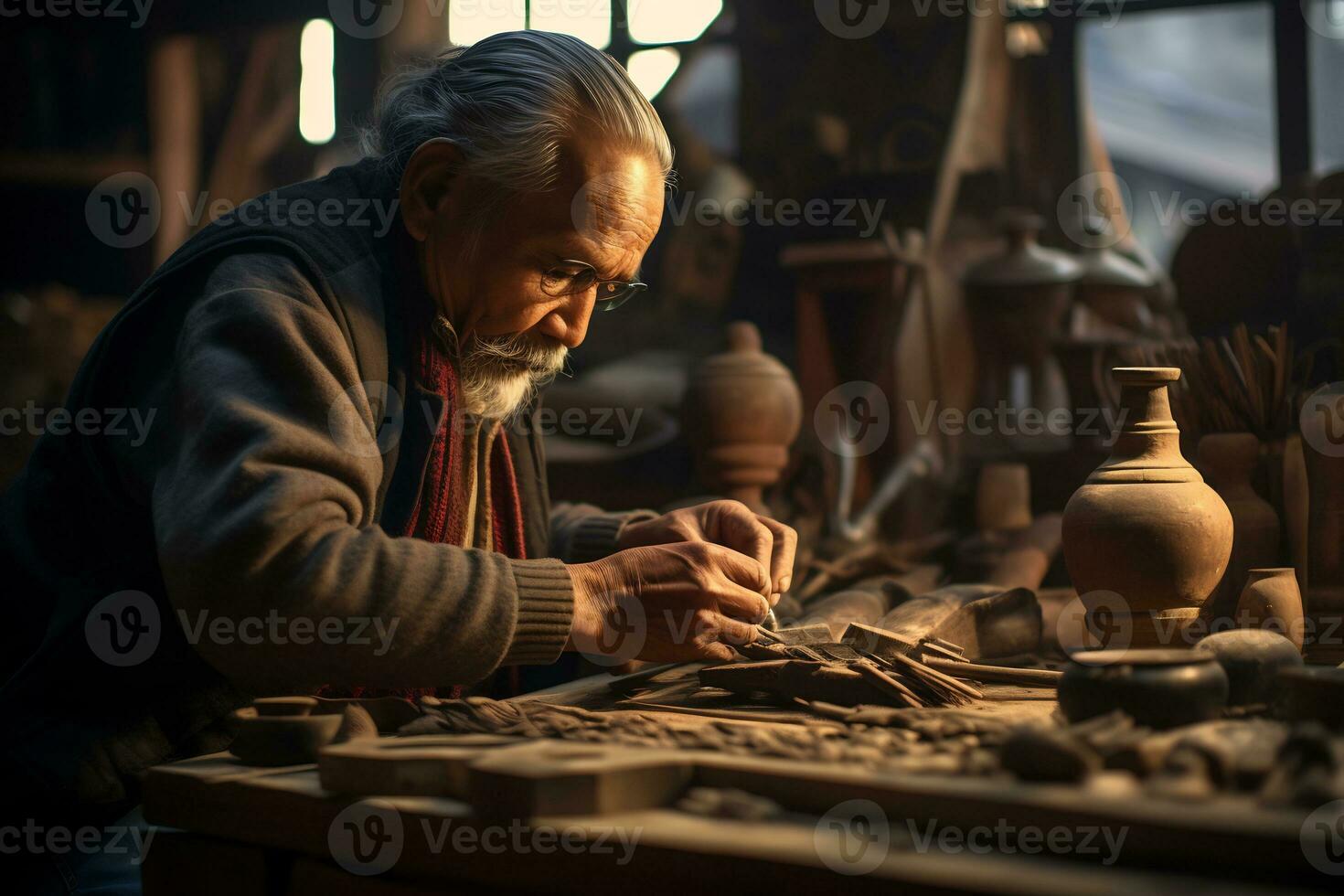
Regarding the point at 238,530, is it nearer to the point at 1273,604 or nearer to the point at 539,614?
the point at 539,614

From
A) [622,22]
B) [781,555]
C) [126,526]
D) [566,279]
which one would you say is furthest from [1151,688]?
[622,22]

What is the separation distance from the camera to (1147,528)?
6.35ft

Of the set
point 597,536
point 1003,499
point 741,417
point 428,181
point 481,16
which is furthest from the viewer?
point 481,16

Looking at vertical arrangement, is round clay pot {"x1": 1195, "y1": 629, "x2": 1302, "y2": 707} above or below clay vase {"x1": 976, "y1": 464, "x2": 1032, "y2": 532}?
above

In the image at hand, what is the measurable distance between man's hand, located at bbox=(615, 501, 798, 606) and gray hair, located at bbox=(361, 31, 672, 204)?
64 cm

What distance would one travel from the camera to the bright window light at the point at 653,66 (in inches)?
234

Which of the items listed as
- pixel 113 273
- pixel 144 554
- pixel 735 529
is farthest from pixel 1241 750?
pixel 113 273

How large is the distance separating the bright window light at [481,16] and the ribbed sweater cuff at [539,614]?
4.97m

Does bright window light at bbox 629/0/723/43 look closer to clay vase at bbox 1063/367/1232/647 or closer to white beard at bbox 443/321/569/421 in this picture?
white beard at bbox 443/321/569/421

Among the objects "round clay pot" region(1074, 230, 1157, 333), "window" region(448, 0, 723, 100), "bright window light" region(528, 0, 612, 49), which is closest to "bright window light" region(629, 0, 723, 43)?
"window" region(448, 0, 723, 100)

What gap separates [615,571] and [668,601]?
97mm

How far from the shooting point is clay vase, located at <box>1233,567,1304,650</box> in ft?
6.69

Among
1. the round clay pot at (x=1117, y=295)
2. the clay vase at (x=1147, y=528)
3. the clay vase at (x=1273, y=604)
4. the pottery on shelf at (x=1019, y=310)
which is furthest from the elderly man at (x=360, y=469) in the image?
the round clay pot at (x=1117, y=295)

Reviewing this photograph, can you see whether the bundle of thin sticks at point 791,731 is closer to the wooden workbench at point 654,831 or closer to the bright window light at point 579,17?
the wooden workbench at point 654,831
